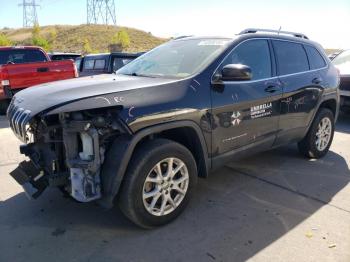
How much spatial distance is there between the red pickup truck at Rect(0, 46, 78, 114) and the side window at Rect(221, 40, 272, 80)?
6343 mm

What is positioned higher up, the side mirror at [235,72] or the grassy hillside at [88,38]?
the grassy hillside at [88,38]

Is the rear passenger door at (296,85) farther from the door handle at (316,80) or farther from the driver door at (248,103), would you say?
the driver door at (248,103)

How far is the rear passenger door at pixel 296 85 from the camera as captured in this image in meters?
4.54

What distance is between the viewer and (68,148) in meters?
2.97

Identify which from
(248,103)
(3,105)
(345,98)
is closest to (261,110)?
(248,103)

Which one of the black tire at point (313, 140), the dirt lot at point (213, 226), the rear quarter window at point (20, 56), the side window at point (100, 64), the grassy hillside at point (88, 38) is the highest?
the grassy hillside at point (88, 38)

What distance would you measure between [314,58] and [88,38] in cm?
6894

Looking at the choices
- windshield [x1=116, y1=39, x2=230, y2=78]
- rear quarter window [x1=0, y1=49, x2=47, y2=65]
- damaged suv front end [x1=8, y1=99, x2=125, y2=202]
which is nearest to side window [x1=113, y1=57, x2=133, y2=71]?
rear quarter window [x1=0, y1=49, x2=47, y2=65]

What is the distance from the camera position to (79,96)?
9.57 ft

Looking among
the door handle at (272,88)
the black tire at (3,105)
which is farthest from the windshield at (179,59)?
the black tire at (3,105)

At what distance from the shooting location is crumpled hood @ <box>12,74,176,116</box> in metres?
2.89

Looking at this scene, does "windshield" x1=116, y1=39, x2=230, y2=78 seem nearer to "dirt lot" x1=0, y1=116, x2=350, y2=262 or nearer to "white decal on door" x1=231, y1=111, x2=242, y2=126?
"white decal on door" x1=231, y1=111, x2=242, y2=126

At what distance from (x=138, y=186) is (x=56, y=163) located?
0.76m

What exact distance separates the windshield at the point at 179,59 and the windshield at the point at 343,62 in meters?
5.69
